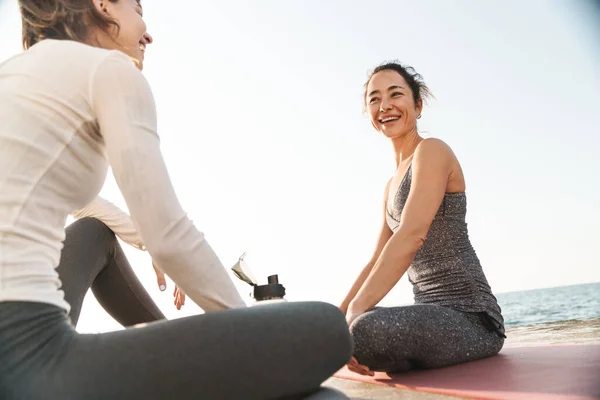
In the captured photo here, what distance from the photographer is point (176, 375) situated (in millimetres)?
749

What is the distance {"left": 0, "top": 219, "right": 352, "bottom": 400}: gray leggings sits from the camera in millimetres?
744

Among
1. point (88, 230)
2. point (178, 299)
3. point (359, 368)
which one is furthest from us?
point (359, 368)

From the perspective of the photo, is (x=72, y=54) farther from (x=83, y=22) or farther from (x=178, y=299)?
(x=178, y=299)

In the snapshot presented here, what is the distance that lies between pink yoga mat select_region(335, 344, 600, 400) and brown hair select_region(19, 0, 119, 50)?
4.10 feet

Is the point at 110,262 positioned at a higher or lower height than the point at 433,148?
lower

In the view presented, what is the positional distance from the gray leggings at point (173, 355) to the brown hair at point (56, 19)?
0.60 meters

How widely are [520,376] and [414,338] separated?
13.9 inches

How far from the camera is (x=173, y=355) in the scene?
0.75 m

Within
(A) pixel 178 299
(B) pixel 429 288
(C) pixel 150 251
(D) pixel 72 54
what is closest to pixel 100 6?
(D) pixel 72 54

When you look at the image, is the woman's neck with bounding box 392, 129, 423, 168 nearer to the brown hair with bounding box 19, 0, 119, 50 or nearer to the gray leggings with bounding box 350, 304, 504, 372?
the gray leggings with bounding box 350, 304, 504, 372

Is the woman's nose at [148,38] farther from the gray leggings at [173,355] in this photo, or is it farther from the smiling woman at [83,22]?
the gray leggings at [173,355]

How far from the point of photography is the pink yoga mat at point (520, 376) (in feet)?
4.21

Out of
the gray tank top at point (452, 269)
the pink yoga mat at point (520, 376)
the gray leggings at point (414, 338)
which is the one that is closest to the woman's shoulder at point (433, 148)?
the gray tank top at point (452, 269)

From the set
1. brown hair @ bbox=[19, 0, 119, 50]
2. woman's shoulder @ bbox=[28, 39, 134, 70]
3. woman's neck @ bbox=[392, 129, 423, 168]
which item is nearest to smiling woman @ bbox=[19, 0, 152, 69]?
brown hair @ bbox=[19, 0, 119, 50]
